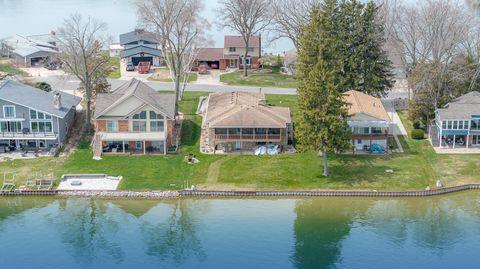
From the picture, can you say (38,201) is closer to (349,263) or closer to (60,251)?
(60,251)

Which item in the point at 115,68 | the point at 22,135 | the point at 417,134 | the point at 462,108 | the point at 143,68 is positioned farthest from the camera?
the point at 115,68

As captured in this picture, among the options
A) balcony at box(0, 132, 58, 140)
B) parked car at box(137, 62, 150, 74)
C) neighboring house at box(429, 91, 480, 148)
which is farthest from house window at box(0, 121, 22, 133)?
neighboring house at box(429, 91, 480, 148)

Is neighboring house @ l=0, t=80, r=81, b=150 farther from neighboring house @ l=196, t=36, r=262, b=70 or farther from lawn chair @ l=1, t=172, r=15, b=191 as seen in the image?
neighboring house @ l=196, t=36, r=262, b=70

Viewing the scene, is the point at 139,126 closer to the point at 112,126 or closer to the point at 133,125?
the point at 133,125

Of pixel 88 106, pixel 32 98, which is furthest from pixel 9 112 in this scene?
pixel 88 106

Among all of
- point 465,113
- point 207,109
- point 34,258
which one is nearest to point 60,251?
point 34,258
